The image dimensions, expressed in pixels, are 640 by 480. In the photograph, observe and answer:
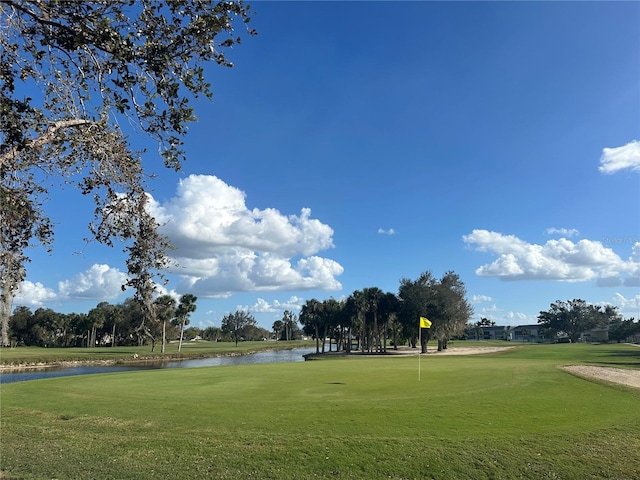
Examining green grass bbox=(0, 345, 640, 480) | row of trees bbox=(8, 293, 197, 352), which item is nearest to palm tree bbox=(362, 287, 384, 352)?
row of trees bbox=(8, 293, 197, 352)

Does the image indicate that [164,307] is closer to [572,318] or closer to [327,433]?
[327,433]

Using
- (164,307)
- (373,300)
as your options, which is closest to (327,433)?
(164,307)

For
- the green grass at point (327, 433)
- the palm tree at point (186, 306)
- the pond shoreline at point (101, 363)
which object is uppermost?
the palm tree at point (186, 306)

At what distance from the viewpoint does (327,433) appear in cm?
1194

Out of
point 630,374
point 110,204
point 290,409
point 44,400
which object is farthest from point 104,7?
point 630,374

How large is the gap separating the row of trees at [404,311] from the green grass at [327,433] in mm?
49590

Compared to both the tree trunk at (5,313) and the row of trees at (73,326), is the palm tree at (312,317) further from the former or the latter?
the tree trunk at (5,313)

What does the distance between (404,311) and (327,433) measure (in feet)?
207

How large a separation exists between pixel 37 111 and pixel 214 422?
10125 mm

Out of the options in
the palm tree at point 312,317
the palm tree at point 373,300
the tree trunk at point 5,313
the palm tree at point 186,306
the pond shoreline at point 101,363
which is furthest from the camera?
the palm tree at point 312,317

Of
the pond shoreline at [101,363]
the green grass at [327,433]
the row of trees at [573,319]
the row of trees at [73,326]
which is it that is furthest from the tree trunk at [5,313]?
the row of trees at [573,319]

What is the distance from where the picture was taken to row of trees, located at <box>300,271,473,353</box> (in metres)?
69.6

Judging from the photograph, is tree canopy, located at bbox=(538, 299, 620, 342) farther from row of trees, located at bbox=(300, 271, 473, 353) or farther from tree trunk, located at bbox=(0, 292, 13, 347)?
tree trunk, located at bbox=(0, 292, 13, 347)

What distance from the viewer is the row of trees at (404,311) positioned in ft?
228
